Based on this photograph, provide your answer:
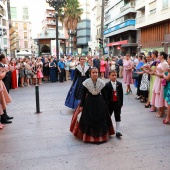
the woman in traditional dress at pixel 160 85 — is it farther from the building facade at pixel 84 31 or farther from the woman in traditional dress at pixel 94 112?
the building facade at pixel 84 31

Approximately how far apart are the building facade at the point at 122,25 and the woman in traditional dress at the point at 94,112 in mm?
33724

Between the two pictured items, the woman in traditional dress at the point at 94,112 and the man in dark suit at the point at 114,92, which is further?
the man in dark suit at the point at 114,92

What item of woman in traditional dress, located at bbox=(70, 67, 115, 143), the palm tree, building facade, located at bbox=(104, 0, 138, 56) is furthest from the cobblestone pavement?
the palm tree

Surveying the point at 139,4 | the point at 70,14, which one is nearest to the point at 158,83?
the point at 139,4

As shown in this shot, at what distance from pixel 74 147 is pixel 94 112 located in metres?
0.82

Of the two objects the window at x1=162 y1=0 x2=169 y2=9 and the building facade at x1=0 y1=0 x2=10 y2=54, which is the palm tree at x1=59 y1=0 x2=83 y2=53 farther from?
Result: the window at x1=162 y1=0 x2=169 y2=9

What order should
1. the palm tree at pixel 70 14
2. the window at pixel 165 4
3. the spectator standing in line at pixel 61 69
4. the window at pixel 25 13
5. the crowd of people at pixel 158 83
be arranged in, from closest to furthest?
the crowd of people at pixel 158 83, the spectator standing in line at pixel 61 69, the window at pixel 165 4, the palm tree at pixel 70 14, the window at pixel 25 13

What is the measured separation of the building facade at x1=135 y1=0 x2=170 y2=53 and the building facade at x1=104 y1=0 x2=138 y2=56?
2.98 m

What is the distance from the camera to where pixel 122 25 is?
1538 inches

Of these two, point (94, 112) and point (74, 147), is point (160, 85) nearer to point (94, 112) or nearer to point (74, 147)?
point (94, 112)

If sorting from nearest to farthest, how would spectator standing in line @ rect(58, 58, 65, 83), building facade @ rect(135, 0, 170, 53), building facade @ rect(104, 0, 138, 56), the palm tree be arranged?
1. spectator standing in line @ rect(58, 58, 65, 83)
2. building facade @ rect(135, 0, 170, 53)
3. building facade @ rect(104, 0, 138, 56)
4. the palm tree

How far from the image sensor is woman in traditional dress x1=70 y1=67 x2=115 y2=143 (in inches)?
183

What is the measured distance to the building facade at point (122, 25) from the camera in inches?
1455

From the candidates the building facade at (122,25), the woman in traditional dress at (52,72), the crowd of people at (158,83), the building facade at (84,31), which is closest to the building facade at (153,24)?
the building facade at (122,25)
